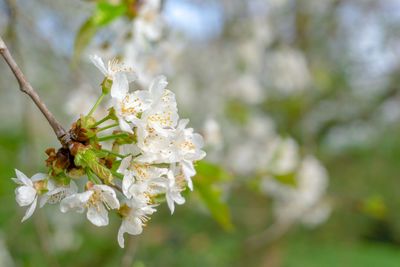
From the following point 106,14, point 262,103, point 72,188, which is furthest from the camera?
point 262,103

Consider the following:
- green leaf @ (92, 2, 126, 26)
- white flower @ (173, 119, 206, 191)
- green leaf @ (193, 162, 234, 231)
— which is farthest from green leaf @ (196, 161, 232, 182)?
green leaf @ (92, 2, 126, 26)

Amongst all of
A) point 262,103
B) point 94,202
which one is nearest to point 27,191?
point 94,202

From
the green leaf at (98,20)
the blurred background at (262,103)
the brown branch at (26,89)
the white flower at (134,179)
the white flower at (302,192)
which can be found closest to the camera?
the brown branch at (26,89)

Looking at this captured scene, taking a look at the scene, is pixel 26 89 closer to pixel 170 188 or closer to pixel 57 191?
pixel 57 191

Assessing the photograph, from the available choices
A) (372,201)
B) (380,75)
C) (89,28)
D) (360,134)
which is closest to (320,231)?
(360,134)

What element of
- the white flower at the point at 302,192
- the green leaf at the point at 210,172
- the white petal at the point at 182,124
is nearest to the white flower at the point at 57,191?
the white petal at the point at 182,124

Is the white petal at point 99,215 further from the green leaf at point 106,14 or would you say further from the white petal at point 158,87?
the green leaf at point 106,14
